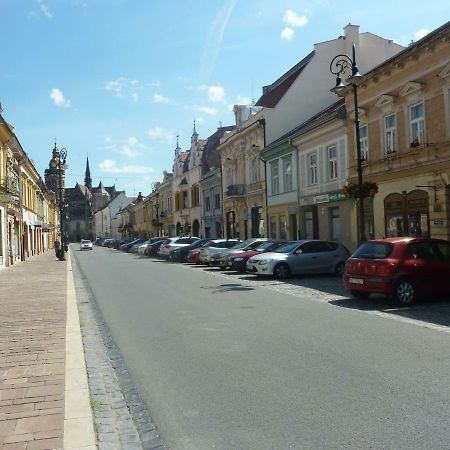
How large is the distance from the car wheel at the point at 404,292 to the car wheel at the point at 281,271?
7974 millimetres

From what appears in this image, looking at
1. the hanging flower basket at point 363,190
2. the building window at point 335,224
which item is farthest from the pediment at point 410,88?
the building window at point 335,224

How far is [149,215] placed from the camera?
89625mm

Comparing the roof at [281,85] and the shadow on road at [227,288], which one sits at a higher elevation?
the roof at [281,85]

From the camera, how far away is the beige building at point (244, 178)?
1543 inches

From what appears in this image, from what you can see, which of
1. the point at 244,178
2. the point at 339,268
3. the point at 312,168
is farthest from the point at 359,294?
the point at 244,178

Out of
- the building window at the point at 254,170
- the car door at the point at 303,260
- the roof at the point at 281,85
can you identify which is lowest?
the car door at the point at 303,260

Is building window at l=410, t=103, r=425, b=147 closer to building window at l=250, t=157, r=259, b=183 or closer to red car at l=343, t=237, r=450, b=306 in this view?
red car at l=343, t=237, r=450, b=306

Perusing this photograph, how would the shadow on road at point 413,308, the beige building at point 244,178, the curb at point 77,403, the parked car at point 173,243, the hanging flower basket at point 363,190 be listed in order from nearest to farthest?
the curb at point 77,403 → the shadow on road at point 413,308 → the hanging flower basket at point 363,190 → the parked car at point 173,243 → the beige building at point 244,178

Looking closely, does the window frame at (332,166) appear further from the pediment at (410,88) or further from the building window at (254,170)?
the building window at (254,170)

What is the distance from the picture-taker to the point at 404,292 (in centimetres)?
1250

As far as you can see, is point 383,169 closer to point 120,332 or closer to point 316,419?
point 120,332

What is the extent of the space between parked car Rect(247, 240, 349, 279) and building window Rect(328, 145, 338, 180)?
761 centimetres

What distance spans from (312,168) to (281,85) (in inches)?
415

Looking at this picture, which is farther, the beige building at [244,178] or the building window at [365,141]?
the beige building at [244,178]
